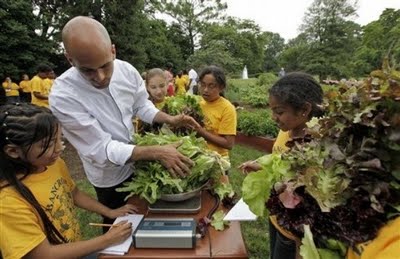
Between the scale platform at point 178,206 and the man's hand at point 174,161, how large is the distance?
17 cm

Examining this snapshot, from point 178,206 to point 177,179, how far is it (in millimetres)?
→ 157

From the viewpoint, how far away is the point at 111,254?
1.44m

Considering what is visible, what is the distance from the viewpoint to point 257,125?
8.16 meters

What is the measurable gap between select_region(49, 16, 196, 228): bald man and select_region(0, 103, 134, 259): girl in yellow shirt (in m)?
0.25

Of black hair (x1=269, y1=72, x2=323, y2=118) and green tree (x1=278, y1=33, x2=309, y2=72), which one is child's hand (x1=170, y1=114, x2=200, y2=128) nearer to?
black hair (x1=269, y1=72, x2=323, y2=118)

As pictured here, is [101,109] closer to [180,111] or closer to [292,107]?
[180,111]

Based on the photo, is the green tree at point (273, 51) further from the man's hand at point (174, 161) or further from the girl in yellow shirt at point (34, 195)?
the girl in yellow shirt at point (34, 195)

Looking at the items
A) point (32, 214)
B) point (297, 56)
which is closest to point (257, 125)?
point (32, 214)

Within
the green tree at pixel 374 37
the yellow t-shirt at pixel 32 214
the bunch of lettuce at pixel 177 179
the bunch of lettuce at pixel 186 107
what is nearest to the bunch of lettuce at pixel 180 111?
the bunch of lettuce at pixel 186 107

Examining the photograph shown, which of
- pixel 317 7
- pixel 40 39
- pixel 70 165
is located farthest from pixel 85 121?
pixel 317 7

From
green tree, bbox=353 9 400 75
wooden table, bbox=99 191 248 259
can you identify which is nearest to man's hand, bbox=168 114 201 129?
wooden table, bbox=99 191 248 259

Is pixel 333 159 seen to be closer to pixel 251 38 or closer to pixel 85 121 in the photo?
pixel 85 121

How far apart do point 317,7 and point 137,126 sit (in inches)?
1676

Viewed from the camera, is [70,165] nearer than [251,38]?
Yes
